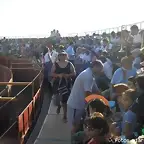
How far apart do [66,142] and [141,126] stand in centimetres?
339

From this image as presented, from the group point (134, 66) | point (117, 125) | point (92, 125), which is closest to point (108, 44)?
point (134, 66)

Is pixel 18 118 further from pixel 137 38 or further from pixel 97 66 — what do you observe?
pixel 137 38

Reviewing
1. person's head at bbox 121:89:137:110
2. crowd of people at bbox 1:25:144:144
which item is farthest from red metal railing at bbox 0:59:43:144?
person's head at bbox 121:89:137:110

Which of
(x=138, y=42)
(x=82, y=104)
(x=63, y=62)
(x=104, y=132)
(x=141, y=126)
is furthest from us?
(x=138, y=42)

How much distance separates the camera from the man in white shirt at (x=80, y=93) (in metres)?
6.74

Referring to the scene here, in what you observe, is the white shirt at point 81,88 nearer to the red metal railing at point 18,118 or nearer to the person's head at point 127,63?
the person's head at point 127,63

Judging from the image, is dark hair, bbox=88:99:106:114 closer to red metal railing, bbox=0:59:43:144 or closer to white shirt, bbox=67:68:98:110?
white shirt, bbox=67:68:98:110

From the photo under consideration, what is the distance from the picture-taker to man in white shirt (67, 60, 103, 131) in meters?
6.74

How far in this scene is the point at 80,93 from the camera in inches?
272

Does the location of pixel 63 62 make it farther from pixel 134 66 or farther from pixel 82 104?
pixel 82 104

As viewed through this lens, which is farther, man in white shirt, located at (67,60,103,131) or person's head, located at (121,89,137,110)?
man in white shirt, located at (67,60,103,131)

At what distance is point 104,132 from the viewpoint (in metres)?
4.07

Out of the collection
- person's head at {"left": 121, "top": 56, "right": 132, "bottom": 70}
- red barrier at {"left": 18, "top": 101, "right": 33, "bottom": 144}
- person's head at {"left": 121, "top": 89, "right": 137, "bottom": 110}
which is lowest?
red barrier at {"left": 18, "top": 101, "right": 33, "bottom": 144}

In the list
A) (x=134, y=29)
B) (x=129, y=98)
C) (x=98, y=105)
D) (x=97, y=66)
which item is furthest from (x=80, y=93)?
(x=134, y=29)
